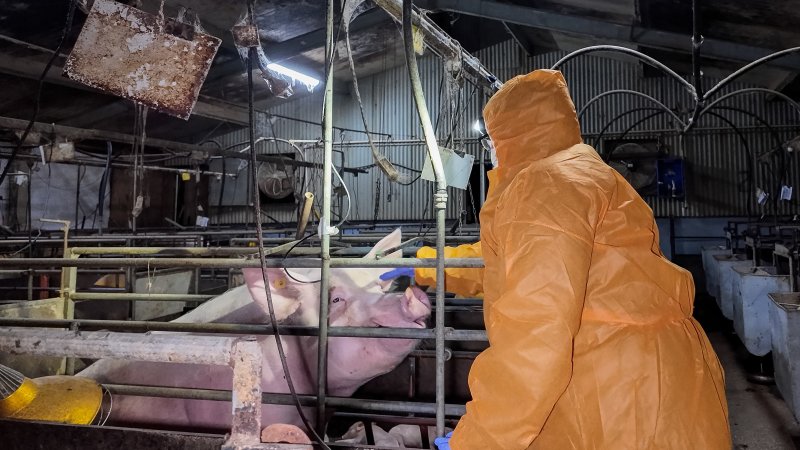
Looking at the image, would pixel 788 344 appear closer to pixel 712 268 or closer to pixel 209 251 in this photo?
pixel 209 251

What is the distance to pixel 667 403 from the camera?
1390mm

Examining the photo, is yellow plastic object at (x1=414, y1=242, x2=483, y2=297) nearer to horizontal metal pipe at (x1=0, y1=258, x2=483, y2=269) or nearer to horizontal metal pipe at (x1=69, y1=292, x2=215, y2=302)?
horizontal metal pipe at (x1=0, y1=258, x2=483, y2=269)

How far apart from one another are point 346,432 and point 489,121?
1762 mm

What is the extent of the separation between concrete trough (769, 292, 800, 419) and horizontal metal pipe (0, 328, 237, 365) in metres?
3.96

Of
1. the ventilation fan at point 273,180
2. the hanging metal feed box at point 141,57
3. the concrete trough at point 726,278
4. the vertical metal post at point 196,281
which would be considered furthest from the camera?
the ventilation fan at point 273,180

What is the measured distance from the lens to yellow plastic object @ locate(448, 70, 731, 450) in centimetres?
125

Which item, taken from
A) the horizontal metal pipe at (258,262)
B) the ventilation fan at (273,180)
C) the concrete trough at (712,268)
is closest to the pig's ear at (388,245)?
the horizontal metal pipe at (258,262)

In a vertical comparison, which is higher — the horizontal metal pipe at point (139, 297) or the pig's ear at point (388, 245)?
the pig's ear at point (388, 245)

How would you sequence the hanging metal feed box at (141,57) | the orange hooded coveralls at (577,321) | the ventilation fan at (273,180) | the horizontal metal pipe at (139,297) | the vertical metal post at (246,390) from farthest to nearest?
the ventilation fan at (273,180) → the horizontal metal pipe at (139,297) → the hanging metal feed box at (141,57) → the orange hooded coveralls at (577,321) → the vertical metal post at (246,390)

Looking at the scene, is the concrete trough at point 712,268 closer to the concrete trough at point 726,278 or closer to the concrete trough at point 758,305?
the concrete trough at point 726,278

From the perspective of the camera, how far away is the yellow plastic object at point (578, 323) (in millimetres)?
1253

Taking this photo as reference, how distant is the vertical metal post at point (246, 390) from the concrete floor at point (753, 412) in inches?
142

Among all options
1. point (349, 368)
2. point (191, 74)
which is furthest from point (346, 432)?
point (191, 74)

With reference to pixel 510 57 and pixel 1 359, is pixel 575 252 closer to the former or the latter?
pixel 1 359
